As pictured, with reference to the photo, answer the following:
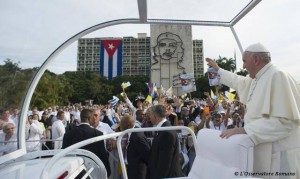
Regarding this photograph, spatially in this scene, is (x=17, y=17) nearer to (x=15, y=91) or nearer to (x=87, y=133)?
(x=15, y=91)

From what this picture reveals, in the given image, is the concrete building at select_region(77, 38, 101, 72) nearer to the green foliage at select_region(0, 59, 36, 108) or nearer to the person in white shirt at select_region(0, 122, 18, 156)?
the green foliage at select_region(0, 59, 36, 108)

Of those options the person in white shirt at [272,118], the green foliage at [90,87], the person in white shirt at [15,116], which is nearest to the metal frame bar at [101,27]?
the person in white shirt at [15,116]

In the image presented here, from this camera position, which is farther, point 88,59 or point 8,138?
point 88,59

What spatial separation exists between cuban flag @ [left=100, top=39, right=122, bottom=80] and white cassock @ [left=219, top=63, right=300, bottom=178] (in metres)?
3.10

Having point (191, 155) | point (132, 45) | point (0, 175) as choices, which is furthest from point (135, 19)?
point (132, 45)

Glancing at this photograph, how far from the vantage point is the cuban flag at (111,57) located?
17.6ft

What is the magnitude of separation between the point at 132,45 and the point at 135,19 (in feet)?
293

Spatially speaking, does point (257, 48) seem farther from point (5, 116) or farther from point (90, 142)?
point (5, 116)

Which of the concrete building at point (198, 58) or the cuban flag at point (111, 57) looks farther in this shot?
the concrete building at point (198, 58)

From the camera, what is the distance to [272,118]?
2609 mm

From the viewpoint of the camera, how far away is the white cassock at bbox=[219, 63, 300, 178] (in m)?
2.53

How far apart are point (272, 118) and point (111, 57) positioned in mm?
3476

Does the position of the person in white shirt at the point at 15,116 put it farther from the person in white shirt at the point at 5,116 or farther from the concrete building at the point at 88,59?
the concrete building at the point at 88,59

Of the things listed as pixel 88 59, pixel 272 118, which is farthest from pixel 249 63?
pixel 88 59
